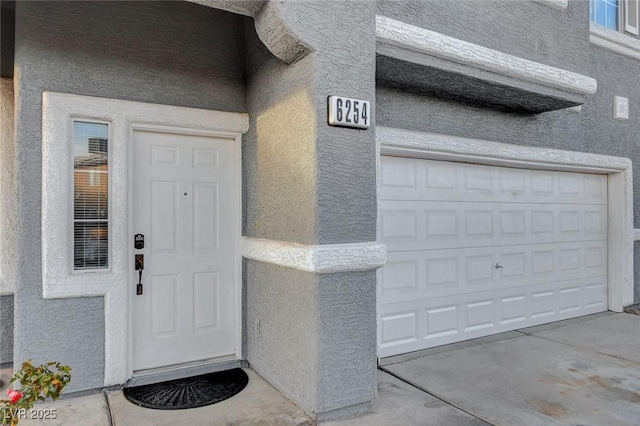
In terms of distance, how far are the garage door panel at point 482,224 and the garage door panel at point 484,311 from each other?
0.63 metres

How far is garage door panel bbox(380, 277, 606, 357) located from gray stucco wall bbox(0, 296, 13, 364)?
354cm

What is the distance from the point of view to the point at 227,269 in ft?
14.4

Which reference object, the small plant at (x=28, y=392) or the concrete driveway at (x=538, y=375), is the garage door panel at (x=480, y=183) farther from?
the small plant at (x=28, y=392)

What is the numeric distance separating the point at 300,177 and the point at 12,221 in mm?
2847

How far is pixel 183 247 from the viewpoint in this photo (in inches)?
165

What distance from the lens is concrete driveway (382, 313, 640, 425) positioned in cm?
342

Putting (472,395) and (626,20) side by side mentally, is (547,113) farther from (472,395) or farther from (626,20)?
(472,395)

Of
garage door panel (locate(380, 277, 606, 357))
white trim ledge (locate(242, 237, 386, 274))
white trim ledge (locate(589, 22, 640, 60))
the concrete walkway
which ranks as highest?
white trim ledge (locate(589, 22, 640, 60))

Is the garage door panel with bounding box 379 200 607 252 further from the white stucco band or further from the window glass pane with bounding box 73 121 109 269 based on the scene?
the window glass pane with bounding box 73 121 109 269

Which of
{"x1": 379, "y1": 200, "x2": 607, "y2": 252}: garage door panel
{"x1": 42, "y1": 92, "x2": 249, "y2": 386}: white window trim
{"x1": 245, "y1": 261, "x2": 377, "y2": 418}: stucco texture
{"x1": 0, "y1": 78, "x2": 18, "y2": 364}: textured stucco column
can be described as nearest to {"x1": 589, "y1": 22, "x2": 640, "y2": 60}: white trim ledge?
{"x1": 379, "y1": 200, "x2": 607, "y2": 252}: garage door panel

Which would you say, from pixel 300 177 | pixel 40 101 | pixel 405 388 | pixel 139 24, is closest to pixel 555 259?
pixel 405 388

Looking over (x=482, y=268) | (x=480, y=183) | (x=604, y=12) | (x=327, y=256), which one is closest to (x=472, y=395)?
(x=327, y=256)

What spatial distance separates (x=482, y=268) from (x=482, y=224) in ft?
1.76

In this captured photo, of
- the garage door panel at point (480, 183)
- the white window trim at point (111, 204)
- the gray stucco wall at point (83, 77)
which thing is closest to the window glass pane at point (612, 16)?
the garage door panel at point (480, 183)
